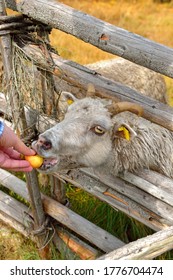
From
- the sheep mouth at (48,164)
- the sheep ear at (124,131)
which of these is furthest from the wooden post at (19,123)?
the sheep ear at (124,131)

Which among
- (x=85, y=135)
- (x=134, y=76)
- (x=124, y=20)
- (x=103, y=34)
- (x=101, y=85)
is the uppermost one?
(x=103, y=34)

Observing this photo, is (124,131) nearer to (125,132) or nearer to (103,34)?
(125,132)

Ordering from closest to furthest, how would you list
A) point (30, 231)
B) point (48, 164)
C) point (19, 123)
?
point (48, 164) < point (19, 123) < point (30, 231)

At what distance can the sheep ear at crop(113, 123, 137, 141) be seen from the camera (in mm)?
3410

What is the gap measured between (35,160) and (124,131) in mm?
737

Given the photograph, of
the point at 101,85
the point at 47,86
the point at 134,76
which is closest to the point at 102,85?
the point at 101,85

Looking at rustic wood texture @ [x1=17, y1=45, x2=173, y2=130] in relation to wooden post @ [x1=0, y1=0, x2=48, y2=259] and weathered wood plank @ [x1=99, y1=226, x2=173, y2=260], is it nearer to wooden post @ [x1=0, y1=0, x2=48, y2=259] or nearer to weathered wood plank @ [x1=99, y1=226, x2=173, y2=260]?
wooden post @ [x1=0, y1=0, x2=48, y2=259]

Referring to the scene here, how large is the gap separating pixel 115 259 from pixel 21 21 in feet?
7.30

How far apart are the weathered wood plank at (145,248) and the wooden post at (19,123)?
5.78 ft

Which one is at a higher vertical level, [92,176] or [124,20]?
[92,176]

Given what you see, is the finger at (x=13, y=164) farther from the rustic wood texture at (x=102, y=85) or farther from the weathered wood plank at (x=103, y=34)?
the weathered wood plank at (x=103, y=34)

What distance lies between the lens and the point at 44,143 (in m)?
3.21

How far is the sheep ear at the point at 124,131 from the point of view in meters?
3.41

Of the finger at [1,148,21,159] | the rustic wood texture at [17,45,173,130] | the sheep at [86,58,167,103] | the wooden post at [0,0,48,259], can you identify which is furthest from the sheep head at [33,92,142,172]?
the sheep at [86,58,167,103]
